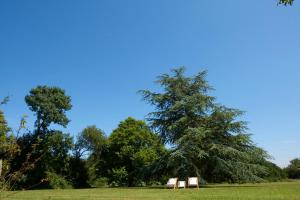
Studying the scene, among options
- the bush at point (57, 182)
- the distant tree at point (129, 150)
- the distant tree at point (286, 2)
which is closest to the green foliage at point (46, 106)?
the bush at point (57, 182)

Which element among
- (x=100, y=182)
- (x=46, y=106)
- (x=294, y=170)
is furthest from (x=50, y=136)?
(x=294, y=170)

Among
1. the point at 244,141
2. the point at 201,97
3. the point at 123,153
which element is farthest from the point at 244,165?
the point at 123,153

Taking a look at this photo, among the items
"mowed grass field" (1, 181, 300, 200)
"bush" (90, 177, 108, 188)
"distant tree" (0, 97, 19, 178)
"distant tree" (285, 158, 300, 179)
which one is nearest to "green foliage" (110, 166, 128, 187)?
"bush" (90, 177, 108, 188)

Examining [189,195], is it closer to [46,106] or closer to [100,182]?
[46,106]

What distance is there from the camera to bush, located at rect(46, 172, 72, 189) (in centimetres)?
4341

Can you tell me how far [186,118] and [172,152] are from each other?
305 centimetres

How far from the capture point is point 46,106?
145ft

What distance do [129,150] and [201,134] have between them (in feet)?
68.3

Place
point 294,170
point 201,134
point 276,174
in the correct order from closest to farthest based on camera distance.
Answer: point 201,134
point 276,174
point 294,170

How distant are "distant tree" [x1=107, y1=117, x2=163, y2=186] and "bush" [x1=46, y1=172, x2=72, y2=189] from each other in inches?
280

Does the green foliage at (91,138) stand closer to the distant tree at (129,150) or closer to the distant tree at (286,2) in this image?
the distant tree at (129,150)

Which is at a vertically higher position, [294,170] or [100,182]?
[294,170]

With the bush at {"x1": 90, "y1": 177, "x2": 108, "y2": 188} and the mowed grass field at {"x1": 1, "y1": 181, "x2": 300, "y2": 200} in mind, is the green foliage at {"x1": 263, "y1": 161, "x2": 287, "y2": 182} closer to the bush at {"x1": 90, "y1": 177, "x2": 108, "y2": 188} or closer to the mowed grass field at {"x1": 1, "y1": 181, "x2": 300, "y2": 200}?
Result: the bush at {"x1": 90, "y1": 177, "x2": 108, "y2": 188}

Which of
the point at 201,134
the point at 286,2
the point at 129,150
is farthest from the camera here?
the point at 129,150
